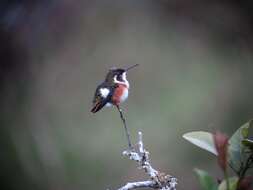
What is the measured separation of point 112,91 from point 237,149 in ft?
2.47

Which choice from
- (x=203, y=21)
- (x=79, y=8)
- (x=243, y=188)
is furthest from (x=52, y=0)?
(x=243, y=188)

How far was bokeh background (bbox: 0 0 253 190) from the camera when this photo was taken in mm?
5348

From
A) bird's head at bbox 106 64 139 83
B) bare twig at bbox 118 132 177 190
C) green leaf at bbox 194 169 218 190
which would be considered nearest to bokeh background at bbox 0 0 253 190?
bird's head at bbox 106 64 139 83

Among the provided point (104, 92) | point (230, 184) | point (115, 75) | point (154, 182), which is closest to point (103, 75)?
point (115, 75)

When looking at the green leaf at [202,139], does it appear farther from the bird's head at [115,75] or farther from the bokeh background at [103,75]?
the bokeh background at [103,75]

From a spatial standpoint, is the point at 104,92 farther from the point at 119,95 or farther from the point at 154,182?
the point at 154,182

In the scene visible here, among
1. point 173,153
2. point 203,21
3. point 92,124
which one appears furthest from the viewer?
point 203,21

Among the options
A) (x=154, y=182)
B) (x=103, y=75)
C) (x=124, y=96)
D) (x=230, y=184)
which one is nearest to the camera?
(x=230, y=184)

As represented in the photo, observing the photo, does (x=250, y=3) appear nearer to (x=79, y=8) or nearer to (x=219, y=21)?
(x=219, y=21)

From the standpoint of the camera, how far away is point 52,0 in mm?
5465

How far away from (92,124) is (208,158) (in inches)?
52.9

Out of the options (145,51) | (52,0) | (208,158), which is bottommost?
(208,158)

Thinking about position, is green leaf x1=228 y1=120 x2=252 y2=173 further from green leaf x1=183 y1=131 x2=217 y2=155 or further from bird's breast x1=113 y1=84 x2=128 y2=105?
bird's breast x1=113 y1=84 x2=128 y2=105

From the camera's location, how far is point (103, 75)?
5.95 meters
